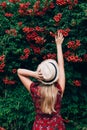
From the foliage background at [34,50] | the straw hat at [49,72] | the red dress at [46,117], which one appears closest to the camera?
the straw hat at [49,72]

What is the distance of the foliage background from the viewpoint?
773 cm

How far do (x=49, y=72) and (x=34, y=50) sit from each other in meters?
2.97

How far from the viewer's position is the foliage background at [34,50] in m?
7.73

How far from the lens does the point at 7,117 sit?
27.2 feet

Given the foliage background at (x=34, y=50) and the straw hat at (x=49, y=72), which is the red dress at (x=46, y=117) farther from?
the foliage background at (x=34, y=50)

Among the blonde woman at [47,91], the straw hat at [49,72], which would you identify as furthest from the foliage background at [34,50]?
the straw hat at [49,72]

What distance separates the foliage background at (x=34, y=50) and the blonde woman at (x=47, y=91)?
217 cm

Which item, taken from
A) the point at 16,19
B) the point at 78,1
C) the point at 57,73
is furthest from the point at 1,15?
the point at 57,73

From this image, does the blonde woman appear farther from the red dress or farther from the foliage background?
the foliage background

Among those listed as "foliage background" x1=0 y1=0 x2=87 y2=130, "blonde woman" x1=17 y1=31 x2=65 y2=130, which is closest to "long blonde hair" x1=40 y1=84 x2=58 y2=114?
"blonde woman" x1=17 y1=31 x2=65 y2=130

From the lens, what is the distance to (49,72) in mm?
5168

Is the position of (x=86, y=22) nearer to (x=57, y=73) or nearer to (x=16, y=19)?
(x=16, y=19)

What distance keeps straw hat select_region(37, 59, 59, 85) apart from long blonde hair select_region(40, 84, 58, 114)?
75 mm

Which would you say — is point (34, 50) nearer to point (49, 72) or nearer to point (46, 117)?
point (46, 117)
